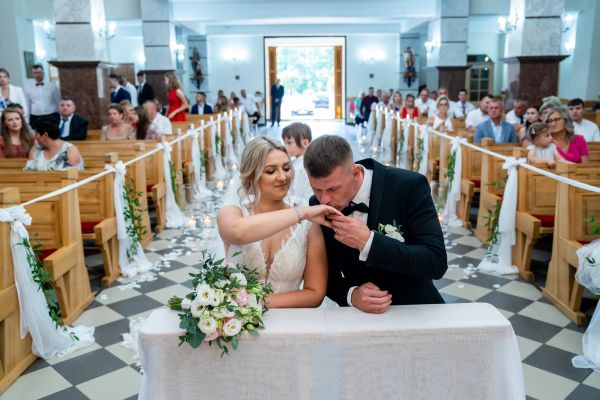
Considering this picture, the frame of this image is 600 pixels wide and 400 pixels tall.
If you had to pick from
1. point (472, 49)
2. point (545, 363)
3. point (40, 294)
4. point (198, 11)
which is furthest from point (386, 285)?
point (472, 49)

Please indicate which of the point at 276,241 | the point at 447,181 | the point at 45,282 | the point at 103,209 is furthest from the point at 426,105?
the point at 276,241

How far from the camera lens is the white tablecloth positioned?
1904 mm

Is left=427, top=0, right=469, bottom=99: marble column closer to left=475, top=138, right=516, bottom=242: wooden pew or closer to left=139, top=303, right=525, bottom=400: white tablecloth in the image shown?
left=475, top=138, right=516, bottom=242: wooden pew

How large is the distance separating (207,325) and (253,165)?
31.7 inches

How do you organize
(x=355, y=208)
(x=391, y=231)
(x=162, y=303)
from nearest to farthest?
(x=391, y=231), (x=355, y=208), (x=162, y=303)

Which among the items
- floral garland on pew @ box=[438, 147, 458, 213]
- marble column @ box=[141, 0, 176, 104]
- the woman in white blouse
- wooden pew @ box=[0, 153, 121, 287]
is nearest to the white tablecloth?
wooden pew @ box=[0, 153, 121, 287]

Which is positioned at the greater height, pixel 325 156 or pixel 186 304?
pixel 325 156

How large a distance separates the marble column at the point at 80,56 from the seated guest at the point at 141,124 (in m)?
1.73

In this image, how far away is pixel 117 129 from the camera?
795cm

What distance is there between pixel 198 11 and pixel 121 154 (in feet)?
42.5

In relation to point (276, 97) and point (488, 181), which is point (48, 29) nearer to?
point (276, 97)

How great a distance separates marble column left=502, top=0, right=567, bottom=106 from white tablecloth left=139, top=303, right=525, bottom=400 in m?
9.02

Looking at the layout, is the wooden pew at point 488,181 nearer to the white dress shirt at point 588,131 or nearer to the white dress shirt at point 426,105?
the white dress shirt at point 588,131

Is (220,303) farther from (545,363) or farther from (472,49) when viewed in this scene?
(472,49)
